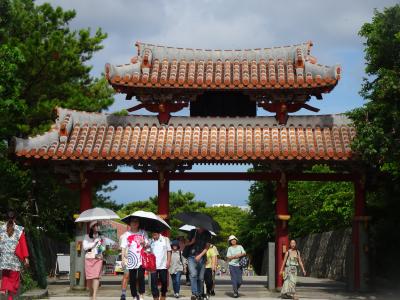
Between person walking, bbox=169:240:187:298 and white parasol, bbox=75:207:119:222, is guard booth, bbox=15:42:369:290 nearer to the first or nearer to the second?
person walking, bbox=169:240:187:298

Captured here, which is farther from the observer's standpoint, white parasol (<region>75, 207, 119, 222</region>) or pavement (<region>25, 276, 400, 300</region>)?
pavement (<region>25, 276, 400, 300</region>)

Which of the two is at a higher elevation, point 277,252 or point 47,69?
point 47,69

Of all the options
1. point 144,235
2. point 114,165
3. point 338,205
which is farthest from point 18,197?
point 338,205

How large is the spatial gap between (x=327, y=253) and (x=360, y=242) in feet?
48.4

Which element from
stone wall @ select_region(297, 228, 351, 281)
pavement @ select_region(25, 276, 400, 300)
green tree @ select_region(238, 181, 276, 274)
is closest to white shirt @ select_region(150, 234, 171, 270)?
pavement @ select_region(25, 276, 400, 300)

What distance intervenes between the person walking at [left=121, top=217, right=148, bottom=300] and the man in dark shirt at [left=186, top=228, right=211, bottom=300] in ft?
6.41

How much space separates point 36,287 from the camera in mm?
20141

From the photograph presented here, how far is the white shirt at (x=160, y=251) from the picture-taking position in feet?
49.7

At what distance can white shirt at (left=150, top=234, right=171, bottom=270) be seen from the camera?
15141mm

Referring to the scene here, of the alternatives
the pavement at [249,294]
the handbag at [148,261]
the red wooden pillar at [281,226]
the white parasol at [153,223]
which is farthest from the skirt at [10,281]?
the red wooden pillar at [281,226]

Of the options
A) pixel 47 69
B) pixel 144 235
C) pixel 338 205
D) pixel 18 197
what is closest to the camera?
pixel 144 235

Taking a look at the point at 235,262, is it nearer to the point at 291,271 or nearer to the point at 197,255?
the point at 291,271

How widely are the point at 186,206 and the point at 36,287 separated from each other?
155 ft

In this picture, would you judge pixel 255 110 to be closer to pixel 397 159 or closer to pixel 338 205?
pixel 397 159
